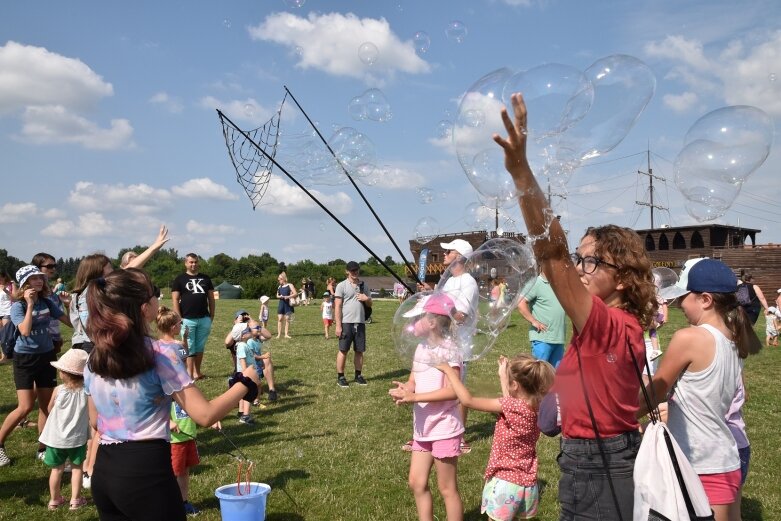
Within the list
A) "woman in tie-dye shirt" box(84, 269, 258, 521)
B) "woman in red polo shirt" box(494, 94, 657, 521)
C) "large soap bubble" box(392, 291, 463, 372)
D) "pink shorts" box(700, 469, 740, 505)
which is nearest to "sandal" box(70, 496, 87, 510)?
"woman in tie-dye shirt" box(84, 269, 258, 521)

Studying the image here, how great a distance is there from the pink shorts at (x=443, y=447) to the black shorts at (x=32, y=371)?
4.46 metres

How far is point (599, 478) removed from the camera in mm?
2236

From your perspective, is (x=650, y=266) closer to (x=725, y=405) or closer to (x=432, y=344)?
(x=725, y=405)

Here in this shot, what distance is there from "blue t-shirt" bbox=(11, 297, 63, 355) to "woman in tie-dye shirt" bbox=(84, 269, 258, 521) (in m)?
3.87

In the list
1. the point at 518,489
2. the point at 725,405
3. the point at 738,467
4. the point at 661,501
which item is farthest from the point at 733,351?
the point at 518,489

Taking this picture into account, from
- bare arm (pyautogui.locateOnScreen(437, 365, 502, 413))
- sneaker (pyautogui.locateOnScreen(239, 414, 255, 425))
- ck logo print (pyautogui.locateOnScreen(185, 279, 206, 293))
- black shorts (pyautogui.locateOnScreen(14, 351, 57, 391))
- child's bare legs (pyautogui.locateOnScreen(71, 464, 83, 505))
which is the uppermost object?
ck logo print (pyautogui.locateOnScreen(185, 279, 206, 293))

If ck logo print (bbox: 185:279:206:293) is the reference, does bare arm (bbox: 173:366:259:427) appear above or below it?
below

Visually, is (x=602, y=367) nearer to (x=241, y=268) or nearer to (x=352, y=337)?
(x=352, y=337)

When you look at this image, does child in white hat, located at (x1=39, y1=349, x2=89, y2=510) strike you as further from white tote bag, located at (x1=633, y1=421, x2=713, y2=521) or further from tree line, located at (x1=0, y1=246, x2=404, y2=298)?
tree line, located at (x1=0, y1=246, x2=404, y2=298)

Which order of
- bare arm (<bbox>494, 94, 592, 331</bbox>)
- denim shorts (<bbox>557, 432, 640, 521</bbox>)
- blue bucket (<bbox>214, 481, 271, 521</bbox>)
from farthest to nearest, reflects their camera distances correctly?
blue bucket (<bbox>214, 481, 271, 521</bbox>) → denim shorts (<bbox>557, 432, 640, 521</bbox>) → bare arm (<bbox>494, 94, 592, 331</bbox>)

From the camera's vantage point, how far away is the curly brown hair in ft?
7.40

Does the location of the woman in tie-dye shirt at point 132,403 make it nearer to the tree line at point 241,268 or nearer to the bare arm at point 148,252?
the bare arm at point 148,252

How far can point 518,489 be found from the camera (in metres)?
3.47

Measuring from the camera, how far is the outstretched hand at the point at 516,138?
187 centimetres
